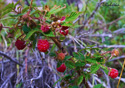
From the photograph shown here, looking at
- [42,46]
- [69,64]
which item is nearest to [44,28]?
[42,46]

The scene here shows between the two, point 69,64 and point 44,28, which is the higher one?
point 44,28

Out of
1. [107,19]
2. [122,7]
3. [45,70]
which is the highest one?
[122,7]

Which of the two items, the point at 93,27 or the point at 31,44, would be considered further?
the point at 93,27

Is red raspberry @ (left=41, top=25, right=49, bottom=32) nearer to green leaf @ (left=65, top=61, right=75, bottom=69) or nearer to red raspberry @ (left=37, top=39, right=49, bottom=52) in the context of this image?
red raspberry @ (left=37, top=39, right=49, bottom=52)

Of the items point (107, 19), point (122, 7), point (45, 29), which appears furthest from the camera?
point (107, 19)

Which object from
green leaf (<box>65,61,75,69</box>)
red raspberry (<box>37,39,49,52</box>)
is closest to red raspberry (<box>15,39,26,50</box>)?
red raspberry (<box>37,39,49,52</box>)

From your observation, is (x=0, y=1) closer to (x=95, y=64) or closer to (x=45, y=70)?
(x=45, y=70)

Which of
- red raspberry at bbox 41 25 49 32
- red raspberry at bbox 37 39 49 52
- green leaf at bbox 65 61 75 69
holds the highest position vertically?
red raspberry at bbox 41 25 49 32

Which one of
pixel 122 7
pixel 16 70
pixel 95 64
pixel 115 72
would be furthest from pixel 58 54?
pixel 122 7

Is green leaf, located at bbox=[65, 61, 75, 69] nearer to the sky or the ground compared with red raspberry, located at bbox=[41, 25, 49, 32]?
nearer to the ground

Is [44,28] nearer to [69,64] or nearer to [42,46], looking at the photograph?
[42,46]

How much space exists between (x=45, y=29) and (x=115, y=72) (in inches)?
15.6

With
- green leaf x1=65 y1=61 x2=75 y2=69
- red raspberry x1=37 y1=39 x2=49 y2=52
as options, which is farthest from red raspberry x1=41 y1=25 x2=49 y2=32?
green leaf x1=65 y1=61 x2=75 y2=69

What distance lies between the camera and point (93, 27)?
152cm
